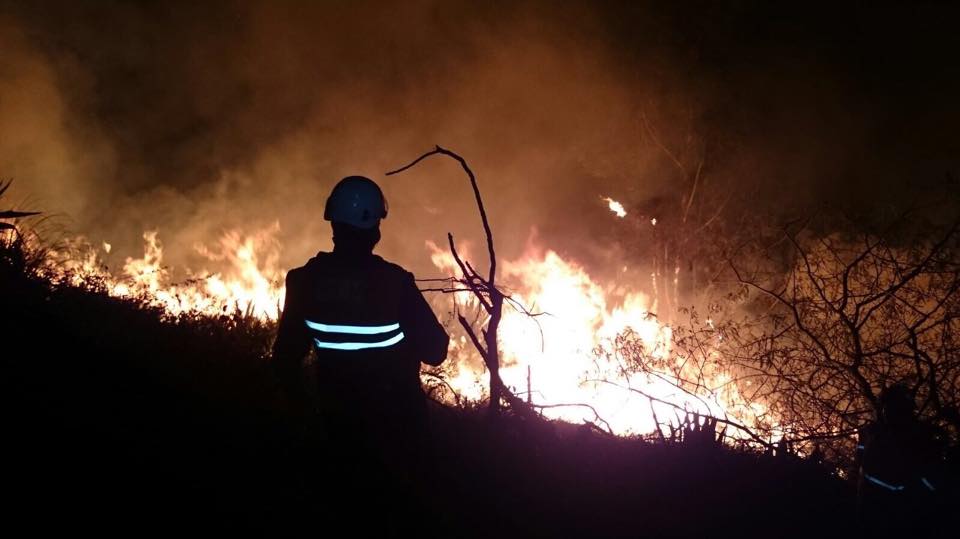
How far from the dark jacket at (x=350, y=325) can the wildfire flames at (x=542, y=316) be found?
21.8 ft

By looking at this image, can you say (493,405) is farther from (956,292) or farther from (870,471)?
(956,292)

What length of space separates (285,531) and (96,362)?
1749 millimetres

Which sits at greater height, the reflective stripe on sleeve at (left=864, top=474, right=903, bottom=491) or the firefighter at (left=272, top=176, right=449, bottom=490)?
the firefighter at (left=272, top=176, right=449, bottom=490)

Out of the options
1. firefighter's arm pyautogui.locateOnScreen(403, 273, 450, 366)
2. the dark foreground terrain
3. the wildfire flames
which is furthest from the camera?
the wildfire flames

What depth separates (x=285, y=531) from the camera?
1972 millimetres

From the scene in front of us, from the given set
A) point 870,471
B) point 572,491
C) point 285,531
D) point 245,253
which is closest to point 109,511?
point 285,531

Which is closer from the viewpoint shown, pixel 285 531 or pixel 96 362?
pixel 285 531

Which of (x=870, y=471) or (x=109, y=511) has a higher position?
(x=870, y=471)

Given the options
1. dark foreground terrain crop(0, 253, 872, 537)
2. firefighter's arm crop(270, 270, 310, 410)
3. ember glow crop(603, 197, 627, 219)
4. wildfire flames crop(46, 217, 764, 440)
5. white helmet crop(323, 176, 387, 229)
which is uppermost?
ember glow crop(603, 197, 627, 219)

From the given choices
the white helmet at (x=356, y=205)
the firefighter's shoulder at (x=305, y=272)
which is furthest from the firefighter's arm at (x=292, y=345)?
the white helmet at (x=356, y=205)

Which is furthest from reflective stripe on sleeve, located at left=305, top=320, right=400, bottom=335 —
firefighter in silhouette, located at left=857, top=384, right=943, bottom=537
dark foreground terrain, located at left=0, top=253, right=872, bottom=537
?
firefighter in silhouette, located at left=857, top=384, right=943, bottom=537

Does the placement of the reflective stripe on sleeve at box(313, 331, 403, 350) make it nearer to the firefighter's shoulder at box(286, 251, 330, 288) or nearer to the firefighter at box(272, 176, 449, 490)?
the firefighter at box(272, 176, 449, 490)

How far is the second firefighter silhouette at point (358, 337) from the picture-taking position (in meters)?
2.66

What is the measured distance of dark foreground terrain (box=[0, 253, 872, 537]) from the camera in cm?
189
